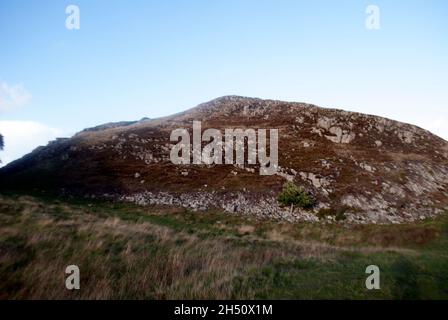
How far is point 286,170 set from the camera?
42625mm

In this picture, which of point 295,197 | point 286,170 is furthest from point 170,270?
point 286,170

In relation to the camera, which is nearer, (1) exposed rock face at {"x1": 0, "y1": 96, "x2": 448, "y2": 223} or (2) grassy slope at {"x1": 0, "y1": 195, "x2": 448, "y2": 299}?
(2) grassy slope at {"x1": 0, "y1": 195, "x2": 448, "y2": 299}

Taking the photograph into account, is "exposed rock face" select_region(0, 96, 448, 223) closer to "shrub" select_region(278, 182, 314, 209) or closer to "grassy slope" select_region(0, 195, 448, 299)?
"shrub" select_region(278, 182, 314, 209)

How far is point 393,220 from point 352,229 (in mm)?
7031

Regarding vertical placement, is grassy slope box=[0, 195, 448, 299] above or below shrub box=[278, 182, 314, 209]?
above

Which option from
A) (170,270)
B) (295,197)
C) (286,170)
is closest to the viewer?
(170,270)

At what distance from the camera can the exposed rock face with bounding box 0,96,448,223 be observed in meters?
35.6

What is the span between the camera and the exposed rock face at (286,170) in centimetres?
3559

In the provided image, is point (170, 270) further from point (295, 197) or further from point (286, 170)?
point (286, 170)

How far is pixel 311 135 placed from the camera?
175 ft

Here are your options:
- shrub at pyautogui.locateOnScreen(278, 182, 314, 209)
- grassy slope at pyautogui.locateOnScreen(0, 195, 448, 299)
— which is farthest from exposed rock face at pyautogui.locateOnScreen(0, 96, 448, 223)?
grassy slope at pyautogui.locateOnScreen(0, 195, 448, 299)

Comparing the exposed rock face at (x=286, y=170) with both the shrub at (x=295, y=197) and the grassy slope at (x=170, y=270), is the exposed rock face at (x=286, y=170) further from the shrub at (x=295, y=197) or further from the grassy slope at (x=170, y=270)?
the grassy slope at (x=170, y=270)
